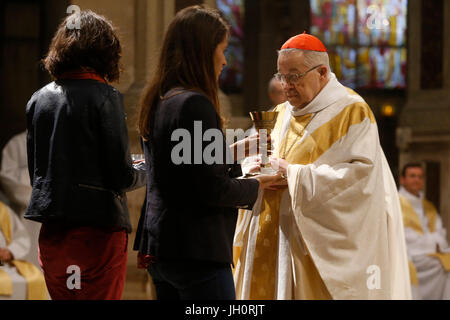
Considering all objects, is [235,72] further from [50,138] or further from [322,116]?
[50,138]

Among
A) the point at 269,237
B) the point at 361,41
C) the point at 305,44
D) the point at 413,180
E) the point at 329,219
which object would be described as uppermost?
the point at 361,41

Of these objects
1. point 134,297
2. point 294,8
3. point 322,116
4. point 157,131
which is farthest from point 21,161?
point 294,8

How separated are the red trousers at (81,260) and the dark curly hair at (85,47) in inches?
22.3

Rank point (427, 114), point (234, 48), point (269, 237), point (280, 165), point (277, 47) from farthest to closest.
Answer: point (234, 48)
point (277, 47)
point (427, 114)
point (269, 237)
point (280, 165)

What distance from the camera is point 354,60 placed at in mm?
12375

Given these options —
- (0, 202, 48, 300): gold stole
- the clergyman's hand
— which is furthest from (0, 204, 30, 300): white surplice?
the clergyman's hand

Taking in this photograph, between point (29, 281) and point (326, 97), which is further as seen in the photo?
point (29, 281)

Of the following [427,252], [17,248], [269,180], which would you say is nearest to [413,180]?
[427,252]

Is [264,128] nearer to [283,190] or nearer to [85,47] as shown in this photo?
[283,190]

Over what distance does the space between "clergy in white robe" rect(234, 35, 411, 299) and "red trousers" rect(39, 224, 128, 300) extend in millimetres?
878

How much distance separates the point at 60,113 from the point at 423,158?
6302mm

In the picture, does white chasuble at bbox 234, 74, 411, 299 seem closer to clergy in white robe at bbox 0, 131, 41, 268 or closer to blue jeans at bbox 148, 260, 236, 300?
blue jeans at bbox 148, 260, 236, 300

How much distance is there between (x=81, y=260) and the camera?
295 centimetres

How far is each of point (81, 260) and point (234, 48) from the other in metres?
9.68
